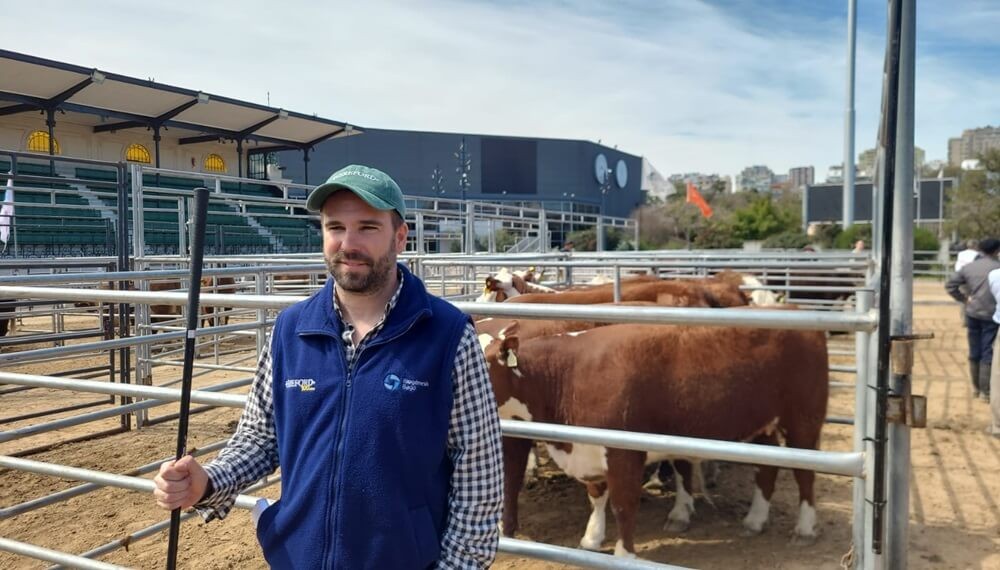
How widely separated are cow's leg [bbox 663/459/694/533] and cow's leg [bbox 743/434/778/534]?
36 centimetres

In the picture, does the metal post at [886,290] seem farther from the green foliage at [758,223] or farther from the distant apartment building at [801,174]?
the distant apartment building at [801,174]

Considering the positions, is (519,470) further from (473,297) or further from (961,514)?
(473,297)

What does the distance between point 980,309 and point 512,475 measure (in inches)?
236

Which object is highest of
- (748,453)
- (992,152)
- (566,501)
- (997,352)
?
(992,152)

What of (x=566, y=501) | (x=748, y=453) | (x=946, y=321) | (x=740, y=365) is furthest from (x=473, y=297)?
(x=946, y=321)

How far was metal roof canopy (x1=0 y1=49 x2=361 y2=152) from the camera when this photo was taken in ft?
50.9

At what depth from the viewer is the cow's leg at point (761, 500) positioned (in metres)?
4.43

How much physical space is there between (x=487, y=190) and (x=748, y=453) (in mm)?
62859

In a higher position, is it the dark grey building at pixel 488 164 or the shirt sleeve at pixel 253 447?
the dark grey building at pixel 488 164

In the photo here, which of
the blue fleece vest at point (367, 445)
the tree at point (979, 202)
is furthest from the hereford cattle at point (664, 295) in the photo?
the tree at point (979, 202)

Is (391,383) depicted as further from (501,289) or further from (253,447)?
(501,289)

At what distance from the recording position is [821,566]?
397cm

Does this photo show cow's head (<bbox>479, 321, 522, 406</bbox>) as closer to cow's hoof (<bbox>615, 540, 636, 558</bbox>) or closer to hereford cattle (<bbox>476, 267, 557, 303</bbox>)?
cow's hoof (<bbox>615, 540, 636, 558</bbox>)

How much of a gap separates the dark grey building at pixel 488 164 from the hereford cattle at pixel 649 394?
51679 mm
